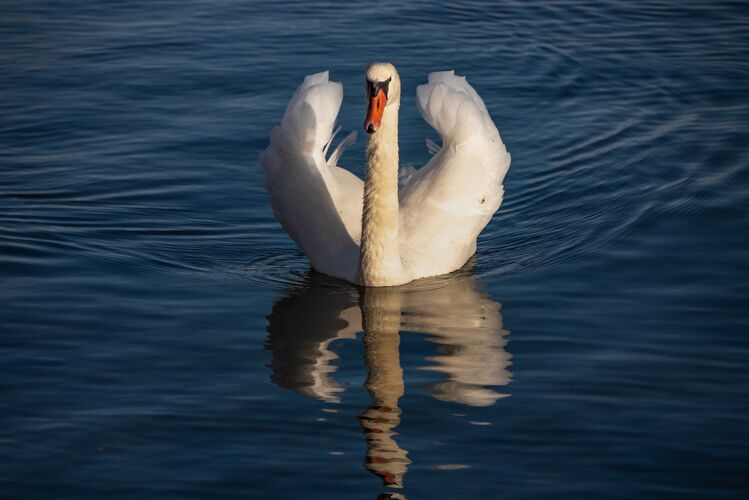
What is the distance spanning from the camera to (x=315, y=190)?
11.8 meters

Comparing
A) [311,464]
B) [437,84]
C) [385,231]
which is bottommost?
[311,464]

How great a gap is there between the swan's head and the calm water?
1.59 meters

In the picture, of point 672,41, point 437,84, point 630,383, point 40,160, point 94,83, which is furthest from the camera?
point 672,41

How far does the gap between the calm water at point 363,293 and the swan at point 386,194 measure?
0.26 m

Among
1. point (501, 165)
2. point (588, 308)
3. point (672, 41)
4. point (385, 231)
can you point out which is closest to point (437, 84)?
point (501, 165)

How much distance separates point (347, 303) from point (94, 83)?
303 inches

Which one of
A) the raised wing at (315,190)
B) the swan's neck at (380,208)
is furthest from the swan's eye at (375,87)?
the raised wing at (315,190)

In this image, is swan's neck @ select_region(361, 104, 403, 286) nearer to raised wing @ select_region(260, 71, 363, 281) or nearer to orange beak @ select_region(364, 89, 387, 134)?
raised wing @ select_region(260, 71, 363, 281)

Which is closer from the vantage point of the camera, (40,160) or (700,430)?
(700,430)

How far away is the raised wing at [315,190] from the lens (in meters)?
11.8

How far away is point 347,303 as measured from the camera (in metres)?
11.2

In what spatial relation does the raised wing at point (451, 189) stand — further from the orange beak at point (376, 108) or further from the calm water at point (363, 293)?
the orange beak at point (376, 108)

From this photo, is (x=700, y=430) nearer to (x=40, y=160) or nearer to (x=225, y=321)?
(x=225, y=321)

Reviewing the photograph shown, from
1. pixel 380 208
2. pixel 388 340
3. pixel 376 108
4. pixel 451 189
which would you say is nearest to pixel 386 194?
pixel 380 208
